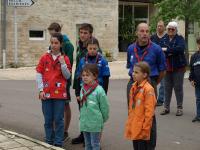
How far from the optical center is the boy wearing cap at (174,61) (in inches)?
420

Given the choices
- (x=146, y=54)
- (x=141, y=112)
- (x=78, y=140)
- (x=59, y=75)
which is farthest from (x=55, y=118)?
(x=141, y=112)

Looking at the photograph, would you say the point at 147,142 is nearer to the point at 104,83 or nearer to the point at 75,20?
the point at 104,83

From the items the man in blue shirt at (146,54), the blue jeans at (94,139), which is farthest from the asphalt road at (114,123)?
the man in blue shirt at (146,54)

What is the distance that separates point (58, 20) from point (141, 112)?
21573mm

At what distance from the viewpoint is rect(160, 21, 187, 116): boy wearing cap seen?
1068 centimetres

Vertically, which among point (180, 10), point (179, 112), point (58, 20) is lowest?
point (179, 112)

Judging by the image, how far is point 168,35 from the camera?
1080cm

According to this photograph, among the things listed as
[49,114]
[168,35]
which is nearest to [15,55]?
[168,35]

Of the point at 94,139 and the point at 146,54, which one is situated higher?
the point at 146,54

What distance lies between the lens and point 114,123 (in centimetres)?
996

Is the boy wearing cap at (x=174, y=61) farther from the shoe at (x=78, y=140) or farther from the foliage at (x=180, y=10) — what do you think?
the foliage at (x=180, y=10)

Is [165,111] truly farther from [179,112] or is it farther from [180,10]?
[180,10]

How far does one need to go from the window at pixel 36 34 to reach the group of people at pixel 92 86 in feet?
60.6

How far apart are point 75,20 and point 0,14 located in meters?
4.63
